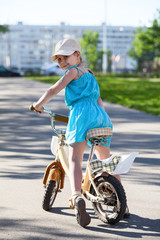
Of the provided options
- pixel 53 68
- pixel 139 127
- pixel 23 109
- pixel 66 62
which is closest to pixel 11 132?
pixel 139 127

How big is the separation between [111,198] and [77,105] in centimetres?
82

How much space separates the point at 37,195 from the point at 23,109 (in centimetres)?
947

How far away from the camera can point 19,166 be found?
642 centimetres

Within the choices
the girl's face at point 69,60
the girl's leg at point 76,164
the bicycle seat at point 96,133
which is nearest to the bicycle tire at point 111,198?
the girl's leg at point 76,164

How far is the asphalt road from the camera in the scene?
389 cm

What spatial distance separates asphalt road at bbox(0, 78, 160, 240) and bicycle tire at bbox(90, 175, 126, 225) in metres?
0.08

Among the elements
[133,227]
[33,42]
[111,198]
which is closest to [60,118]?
[111,198]

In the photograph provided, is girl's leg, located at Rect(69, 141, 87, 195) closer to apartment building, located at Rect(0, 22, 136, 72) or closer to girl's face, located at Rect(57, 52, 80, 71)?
girl's face, located at Rect(57, 52, 80, 71)

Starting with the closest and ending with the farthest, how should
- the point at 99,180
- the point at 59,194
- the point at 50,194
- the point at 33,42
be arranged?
the point at 99,180 → the point at 50,194 → the point at 59,194 → the point at 33,42

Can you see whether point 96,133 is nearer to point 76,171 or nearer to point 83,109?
point 83,109

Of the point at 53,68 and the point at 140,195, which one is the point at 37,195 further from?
the point at 53,68

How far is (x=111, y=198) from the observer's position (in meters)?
3.95

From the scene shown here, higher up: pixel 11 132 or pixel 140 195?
pixel 140 195

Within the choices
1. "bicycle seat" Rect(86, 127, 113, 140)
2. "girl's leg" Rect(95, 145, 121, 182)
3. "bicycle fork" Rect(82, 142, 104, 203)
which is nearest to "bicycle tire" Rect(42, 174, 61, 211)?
"bicycle fork" Rect(82, 142, 104, 203)
